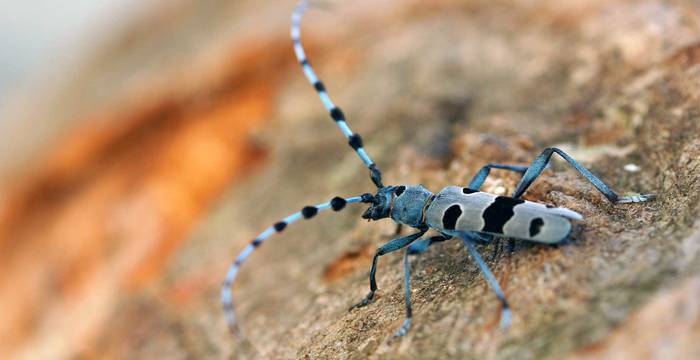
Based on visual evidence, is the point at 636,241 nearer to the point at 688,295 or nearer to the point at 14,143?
the point at 688,295

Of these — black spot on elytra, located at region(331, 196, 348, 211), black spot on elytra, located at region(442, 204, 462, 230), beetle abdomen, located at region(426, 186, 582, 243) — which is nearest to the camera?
beetle abdomen, located at region(426, 186, 582, 243)

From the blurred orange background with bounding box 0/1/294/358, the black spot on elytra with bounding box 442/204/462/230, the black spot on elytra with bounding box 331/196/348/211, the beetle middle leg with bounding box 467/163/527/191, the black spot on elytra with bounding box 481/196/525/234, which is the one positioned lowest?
the black spot on elytra with bounding box 481/196/525/234

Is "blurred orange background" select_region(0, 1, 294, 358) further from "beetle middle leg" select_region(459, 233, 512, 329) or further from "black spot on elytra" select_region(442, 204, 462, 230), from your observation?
"beetle middle leg" select_region(459, 233, 512, 329)

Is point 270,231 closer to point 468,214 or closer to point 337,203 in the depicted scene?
point 337,203

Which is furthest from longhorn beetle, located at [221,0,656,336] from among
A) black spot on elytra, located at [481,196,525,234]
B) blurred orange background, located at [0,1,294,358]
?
blurred orange background, located at [0,1,294,358]

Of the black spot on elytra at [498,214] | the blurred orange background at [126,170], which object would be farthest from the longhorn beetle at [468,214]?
the blurred orange background at [126,170]

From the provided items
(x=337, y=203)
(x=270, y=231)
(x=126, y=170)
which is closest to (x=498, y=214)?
(x=337, y=203)

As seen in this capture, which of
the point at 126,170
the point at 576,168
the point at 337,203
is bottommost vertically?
the point at 576,168
